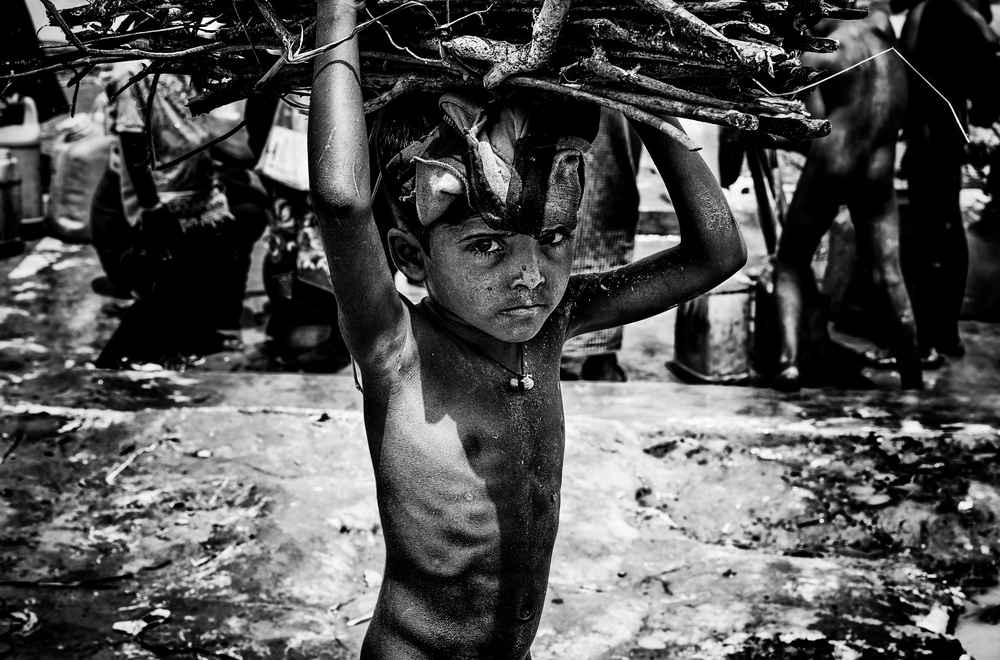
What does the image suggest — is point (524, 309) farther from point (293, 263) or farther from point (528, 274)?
point (293, 263)

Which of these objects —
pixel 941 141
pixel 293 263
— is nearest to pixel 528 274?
pixel 293 263

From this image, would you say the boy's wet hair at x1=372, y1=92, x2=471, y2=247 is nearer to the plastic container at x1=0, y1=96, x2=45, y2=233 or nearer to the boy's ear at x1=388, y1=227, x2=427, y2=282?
the boy's ear at x1=388, y1=227, x2=427, y2=282

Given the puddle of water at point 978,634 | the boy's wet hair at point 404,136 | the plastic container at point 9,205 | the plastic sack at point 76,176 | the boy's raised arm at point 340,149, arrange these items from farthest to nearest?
the plastic sack at point 76,176, the plastic container at point 9,205, the puddle of water at point 978,634, the boy's wet hair at point 404,136, the boy's raised arm at point 340,149

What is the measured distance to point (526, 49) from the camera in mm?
1950

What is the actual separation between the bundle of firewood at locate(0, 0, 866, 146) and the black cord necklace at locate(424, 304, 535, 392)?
1.62ft

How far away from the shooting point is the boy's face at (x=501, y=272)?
2207 millimetres

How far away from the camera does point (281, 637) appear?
11.9 ft

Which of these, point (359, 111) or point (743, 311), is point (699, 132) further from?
point (359, 111)

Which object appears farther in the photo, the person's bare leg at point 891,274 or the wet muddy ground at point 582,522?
the person's bare leg at point 891,274

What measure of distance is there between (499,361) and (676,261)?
0.47 meters

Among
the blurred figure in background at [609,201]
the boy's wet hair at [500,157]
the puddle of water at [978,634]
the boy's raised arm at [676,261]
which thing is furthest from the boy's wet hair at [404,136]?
the blurred figure in background at [609,201]

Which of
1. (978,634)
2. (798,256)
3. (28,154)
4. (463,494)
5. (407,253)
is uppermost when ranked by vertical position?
(407,253)

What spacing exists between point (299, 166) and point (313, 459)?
203 cm

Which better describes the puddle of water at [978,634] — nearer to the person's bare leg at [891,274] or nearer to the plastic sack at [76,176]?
the person's bare leg at [891,274]
